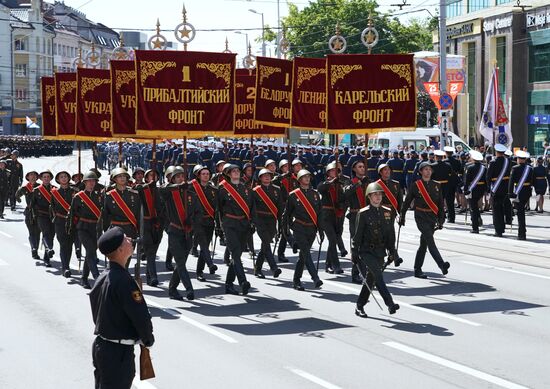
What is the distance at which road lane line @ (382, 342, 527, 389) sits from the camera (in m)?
9.92

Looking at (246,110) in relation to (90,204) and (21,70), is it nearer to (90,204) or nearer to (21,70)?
(90,204)

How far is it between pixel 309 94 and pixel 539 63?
39274mm

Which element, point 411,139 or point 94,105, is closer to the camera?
point 94,105

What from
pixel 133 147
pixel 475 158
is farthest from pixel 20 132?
pixel 475 158

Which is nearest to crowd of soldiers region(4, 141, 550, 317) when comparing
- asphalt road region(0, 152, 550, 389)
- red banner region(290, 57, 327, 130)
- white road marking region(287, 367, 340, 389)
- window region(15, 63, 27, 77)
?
asphalt road region(0, 152, 550, 389)

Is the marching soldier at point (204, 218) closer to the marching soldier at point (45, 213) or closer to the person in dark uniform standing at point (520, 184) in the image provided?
the marching soldier at point (45, 213)

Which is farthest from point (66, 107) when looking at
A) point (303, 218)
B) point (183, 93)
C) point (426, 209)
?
point (426, 209)

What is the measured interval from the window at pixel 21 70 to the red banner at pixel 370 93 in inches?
3864

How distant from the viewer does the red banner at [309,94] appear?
20781 millimetres

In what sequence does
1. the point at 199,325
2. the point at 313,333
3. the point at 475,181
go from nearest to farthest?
the point at 313,333 < the point at 199,325 < the point at 475,181

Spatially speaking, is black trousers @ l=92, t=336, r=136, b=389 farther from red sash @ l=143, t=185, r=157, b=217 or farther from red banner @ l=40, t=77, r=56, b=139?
red banner @ l=40, t=77, r=56, b=139

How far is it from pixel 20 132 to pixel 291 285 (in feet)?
324

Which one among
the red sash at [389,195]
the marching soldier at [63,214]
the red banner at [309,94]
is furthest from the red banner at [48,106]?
the red sash at [389,195]

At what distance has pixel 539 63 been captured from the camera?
57.4m
